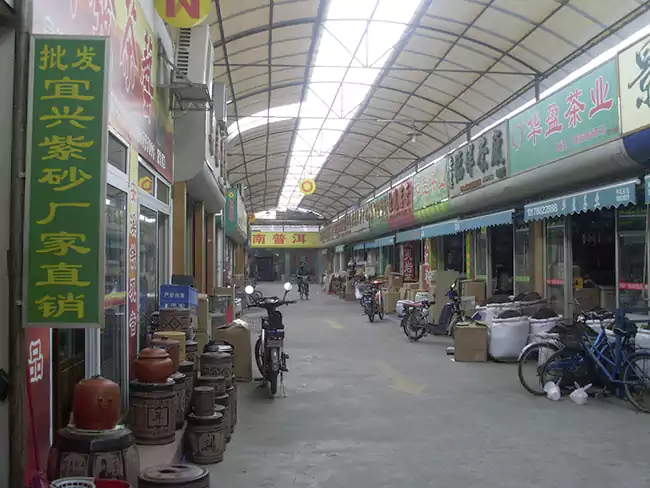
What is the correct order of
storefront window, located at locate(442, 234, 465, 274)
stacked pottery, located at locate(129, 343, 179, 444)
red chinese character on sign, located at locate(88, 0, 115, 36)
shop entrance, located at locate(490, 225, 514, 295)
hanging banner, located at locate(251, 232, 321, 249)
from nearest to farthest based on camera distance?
1. red chinese character on sign, located at locate(88, 0, 115, 36)
2. stacked pottery, located at locate(129, 343, 179, 444)
3. shop entrance, located at locate(490, 225, 514, 295)
4. storefront window, located at locate(442, 234, 465, 274)
5. hanging banner, located at locate(251, 232, 321, 249)

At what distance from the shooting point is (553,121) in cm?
888

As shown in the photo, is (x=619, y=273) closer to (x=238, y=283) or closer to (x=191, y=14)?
(x=191, y=14)

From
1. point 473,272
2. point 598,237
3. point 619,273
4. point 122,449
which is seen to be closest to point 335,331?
point 473,272

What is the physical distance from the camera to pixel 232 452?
4.88 metres

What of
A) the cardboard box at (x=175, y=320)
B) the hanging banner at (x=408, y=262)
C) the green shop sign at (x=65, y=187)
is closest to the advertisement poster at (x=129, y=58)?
the green shop sign at (x=65, y=187)

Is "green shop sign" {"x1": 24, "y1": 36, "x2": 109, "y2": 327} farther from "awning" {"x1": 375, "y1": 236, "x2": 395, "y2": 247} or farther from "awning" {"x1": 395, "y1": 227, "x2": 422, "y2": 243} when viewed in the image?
"awning" {"x1": 375, "y1": 236, "x2": 395, "y2": 247}

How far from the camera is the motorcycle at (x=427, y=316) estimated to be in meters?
11.8

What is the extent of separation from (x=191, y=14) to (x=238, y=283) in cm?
1429

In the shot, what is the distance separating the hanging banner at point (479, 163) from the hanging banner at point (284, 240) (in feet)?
110

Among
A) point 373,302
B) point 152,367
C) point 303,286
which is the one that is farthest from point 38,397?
point 303,286

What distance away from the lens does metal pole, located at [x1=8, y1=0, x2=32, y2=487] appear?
2793 millimetres

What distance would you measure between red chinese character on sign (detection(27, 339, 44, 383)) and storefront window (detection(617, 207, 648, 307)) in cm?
726

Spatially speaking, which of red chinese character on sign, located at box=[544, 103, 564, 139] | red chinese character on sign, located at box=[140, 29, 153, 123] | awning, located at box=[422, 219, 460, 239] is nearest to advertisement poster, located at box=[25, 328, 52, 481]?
red chinese character on sign, located at box=[140, 29, 153, 123]

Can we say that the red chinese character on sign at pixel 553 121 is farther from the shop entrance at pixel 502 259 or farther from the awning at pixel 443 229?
the awning at pixel 443 229
